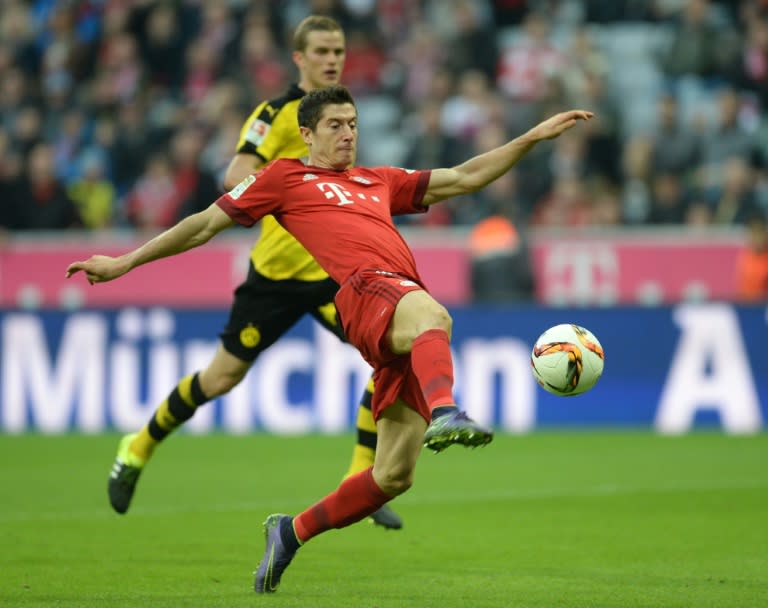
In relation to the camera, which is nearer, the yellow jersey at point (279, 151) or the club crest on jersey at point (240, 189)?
the club crest on jersey at point (240, 189)

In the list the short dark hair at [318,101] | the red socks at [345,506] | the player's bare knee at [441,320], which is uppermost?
the short dark hair at [318,101]

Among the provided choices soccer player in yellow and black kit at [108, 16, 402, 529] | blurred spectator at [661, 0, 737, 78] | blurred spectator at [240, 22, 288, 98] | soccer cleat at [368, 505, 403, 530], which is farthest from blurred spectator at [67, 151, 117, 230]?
soccer cleat at [368, 505, 403, 530]

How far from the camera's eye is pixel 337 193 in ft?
21.2

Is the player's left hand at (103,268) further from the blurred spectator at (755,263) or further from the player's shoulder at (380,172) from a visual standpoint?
the blurred spectator at (755,263)

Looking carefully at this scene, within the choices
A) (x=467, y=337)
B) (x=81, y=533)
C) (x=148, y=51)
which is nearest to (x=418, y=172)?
(x=81, y=533)

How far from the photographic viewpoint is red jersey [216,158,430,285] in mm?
6277

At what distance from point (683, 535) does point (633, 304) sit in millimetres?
6393

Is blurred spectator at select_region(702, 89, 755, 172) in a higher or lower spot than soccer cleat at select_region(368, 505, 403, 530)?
higher

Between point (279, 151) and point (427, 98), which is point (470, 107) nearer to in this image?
point (427, 98)

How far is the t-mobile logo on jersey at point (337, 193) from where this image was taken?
645 cm

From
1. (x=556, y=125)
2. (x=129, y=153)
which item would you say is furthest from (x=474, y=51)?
(x=556, y=125)

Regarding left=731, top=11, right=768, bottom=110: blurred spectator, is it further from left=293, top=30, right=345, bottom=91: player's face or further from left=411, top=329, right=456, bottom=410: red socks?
left=411, top=329, right=456, bottom=410: red socks

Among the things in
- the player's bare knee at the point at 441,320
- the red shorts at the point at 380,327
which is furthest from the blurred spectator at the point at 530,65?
the player's bare knee at the point at 441,320

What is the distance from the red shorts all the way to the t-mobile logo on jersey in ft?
1.44
